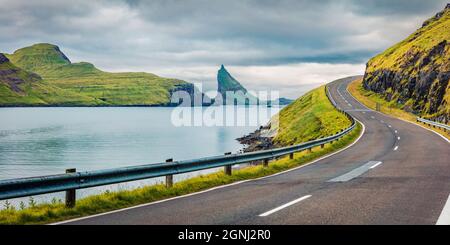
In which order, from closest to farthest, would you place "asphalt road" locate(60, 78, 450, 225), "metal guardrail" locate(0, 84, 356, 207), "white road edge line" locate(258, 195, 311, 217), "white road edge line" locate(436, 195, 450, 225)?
"white road edge line" locate(436, 195, 450, 225) → "asphalt road" locate(60, 78, 450, 225) → "white road edge line" locate(258, 195, 311, 217) → "metal guardrail" locate(0, 84, 356, 207)

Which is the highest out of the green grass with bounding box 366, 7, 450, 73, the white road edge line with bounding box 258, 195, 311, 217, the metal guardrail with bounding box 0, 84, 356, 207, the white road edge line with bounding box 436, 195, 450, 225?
the green grass with bounding box 366, 7, 450, 73

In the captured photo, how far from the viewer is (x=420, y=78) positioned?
72.0m

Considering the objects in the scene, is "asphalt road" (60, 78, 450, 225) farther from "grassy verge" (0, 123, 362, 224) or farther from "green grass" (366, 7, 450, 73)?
"green grass" (366, 7, 450, 73)

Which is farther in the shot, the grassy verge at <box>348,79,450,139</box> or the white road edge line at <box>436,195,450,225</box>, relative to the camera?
the grassy verge at <box>348,79,450,139</box>

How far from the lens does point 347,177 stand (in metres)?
14.4

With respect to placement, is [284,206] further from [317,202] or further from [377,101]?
[377,101]

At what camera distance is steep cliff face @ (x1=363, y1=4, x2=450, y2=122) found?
63000mm

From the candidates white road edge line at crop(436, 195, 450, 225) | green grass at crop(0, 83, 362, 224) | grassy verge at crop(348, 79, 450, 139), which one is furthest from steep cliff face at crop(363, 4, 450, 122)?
white road edge line at crop(436, 195, 450, 225)

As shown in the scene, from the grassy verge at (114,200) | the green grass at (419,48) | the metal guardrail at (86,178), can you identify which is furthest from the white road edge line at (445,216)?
the green grass at (419,48)

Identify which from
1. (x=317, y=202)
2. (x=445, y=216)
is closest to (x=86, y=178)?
(x=317, y=202)

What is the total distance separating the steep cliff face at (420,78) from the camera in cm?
6300
